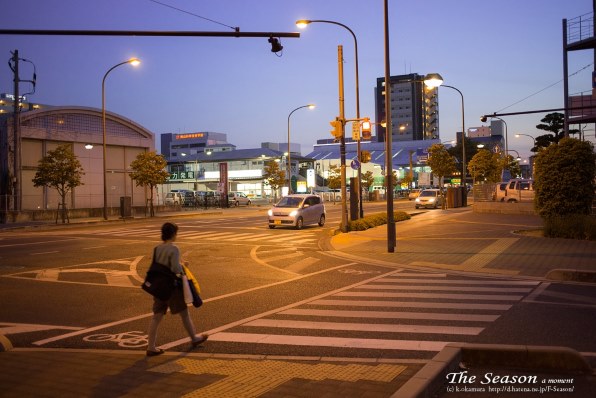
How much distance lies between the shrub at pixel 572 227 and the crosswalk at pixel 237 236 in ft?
27.7

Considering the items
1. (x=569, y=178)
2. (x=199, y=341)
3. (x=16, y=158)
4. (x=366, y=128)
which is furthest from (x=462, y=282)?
(x=16, y=158)

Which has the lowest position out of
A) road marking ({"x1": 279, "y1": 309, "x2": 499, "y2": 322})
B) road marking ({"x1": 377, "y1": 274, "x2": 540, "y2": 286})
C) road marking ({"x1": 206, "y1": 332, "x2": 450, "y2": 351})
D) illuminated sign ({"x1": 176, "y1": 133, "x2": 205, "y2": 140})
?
road marking ({"x1": 377, "y1": 274, "x2": 540, "y2": 286})

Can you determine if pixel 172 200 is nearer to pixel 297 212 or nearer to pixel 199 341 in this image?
pixel 297 212

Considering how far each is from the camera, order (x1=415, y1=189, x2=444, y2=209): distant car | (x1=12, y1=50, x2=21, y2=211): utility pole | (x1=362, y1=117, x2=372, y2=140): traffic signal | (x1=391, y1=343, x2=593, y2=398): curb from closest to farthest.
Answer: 1. (x1=391, y1=343, x2=593, y2=398): curb
2. (x1=362, y1=117, x2=372, y2=140): traffic signal
3. (x1=12, y1=50, x2=21, y2=211): utility pole
4. (x1=415, y1=189, x2=444, y2=209): distant car

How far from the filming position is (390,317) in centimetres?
884

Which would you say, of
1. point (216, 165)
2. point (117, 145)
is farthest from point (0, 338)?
point (216, 165)

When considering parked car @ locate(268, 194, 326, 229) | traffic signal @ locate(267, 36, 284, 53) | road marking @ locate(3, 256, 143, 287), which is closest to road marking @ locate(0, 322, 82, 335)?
road marking @ locate(3, 256, 143, 287)

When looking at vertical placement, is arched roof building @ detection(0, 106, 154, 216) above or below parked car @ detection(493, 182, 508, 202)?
above

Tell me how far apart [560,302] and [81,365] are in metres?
7.65

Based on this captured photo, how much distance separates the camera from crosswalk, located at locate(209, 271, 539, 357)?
7477 millimetres

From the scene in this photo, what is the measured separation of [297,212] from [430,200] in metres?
22.4

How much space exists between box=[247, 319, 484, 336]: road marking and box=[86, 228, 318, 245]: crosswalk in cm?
1312

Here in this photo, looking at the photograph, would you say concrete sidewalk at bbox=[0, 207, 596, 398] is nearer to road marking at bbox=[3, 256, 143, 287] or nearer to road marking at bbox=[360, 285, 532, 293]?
road marking at bbox=[360, 285, 532, 293]

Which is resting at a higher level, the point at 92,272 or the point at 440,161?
the point at 440,161
